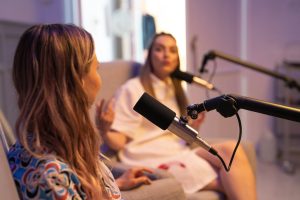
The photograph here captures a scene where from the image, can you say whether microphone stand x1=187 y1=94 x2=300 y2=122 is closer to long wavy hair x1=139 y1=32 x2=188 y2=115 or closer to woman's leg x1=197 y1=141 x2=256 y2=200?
woman's leg x1=197 y1=141 x2=256 y2=200

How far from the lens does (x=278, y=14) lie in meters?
3.43

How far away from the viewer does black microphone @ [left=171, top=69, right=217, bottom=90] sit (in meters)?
1.73

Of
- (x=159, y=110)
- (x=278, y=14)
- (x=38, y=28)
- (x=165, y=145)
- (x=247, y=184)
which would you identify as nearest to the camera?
(x=159, y=110)

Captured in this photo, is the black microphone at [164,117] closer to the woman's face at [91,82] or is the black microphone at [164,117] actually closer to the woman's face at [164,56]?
the woman's face at [91,82]

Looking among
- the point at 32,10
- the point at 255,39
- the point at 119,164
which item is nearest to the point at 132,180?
the point at 119,164

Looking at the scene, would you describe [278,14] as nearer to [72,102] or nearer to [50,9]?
[50,9]

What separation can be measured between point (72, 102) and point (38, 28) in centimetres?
18

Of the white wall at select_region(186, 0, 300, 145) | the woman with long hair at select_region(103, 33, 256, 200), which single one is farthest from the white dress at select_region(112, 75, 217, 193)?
the white wall at select_region(186, 0, 300, 145)

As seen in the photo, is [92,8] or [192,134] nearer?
[192,134]

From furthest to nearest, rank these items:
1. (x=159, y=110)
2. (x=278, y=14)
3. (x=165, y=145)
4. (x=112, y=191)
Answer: (x=278, y=14), (x=165, y=145), (x=112, y=191), (x=159, y=110)

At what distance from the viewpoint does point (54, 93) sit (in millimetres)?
840

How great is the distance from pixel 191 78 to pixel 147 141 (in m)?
0.38

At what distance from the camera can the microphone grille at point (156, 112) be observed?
29.4 inches

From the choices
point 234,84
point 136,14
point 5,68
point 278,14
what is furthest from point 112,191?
point 278,14
